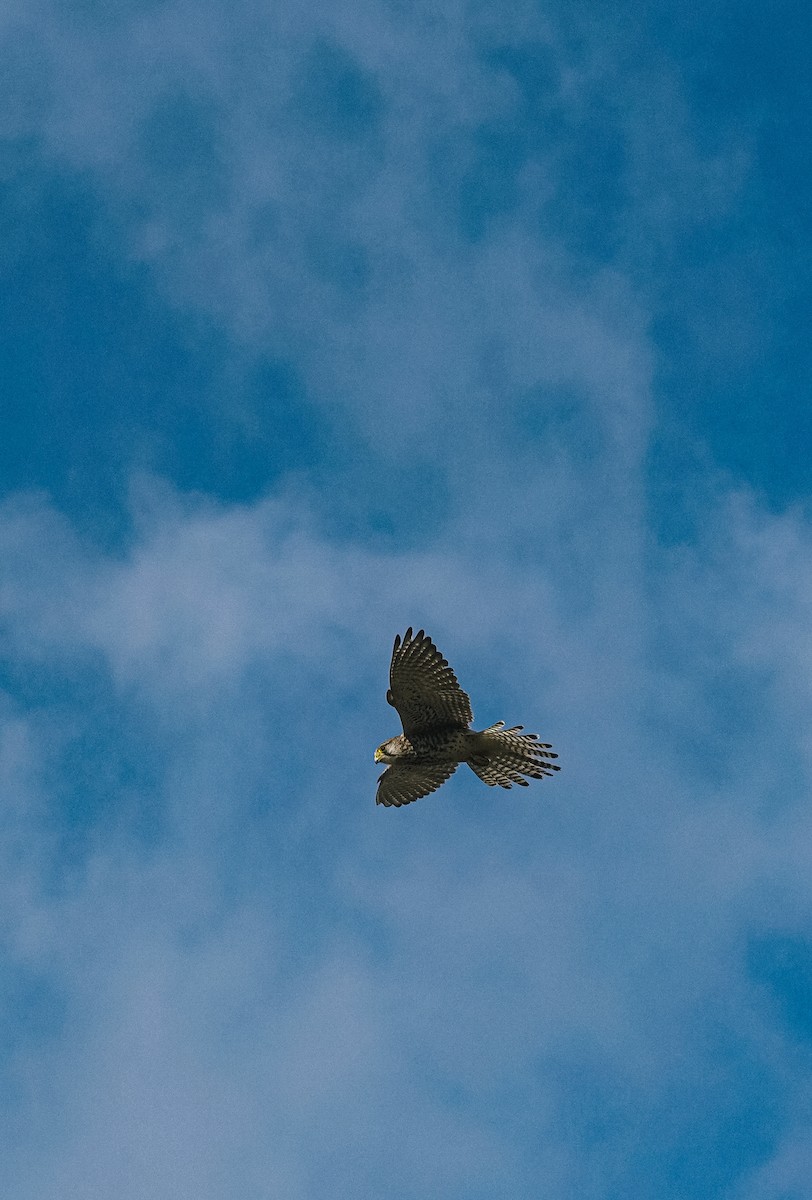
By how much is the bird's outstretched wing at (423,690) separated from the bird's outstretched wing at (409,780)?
3.39ft

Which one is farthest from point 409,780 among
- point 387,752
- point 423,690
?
point 423,690

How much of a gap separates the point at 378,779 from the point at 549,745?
352 centimetres

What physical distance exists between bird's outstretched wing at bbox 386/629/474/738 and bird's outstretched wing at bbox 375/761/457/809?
1.03 meters

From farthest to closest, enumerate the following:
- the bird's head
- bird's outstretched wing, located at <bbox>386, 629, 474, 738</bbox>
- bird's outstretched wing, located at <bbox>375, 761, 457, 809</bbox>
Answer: bird's outstretched wing, located at <bbox>375, 761, 457, 809</bbox>, the bird's head, bird's outstretched wing, located at <bbox>386, 629, 474, 738</bbox>

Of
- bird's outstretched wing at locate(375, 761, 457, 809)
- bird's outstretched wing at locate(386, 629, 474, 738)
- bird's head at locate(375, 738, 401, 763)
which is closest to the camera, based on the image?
bird's outstretched wing at locate(386, 629, 474, 738)

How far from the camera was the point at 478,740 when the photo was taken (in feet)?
96.1

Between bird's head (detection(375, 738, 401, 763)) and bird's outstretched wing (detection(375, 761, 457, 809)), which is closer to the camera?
bird's head (detection(375, 738, 401, 763))

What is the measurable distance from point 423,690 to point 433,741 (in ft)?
5.47

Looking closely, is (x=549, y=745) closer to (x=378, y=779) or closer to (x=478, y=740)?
(x=478, y=740)

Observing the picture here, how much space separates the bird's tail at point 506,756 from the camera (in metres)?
29.4

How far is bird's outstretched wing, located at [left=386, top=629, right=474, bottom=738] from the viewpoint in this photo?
27.5 metres

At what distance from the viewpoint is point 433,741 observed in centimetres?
2934

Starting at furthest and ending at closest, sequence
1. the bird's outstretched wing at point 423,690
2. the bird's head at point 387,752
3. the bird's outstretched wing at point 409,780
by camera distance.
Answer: the bird's outstretched wing at point 409,780 < the bird's head at point 387,752 < the bird's outstretched wing at point 423,690

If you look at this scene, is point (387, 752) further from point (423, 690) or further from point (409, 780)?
point (423, 690)
